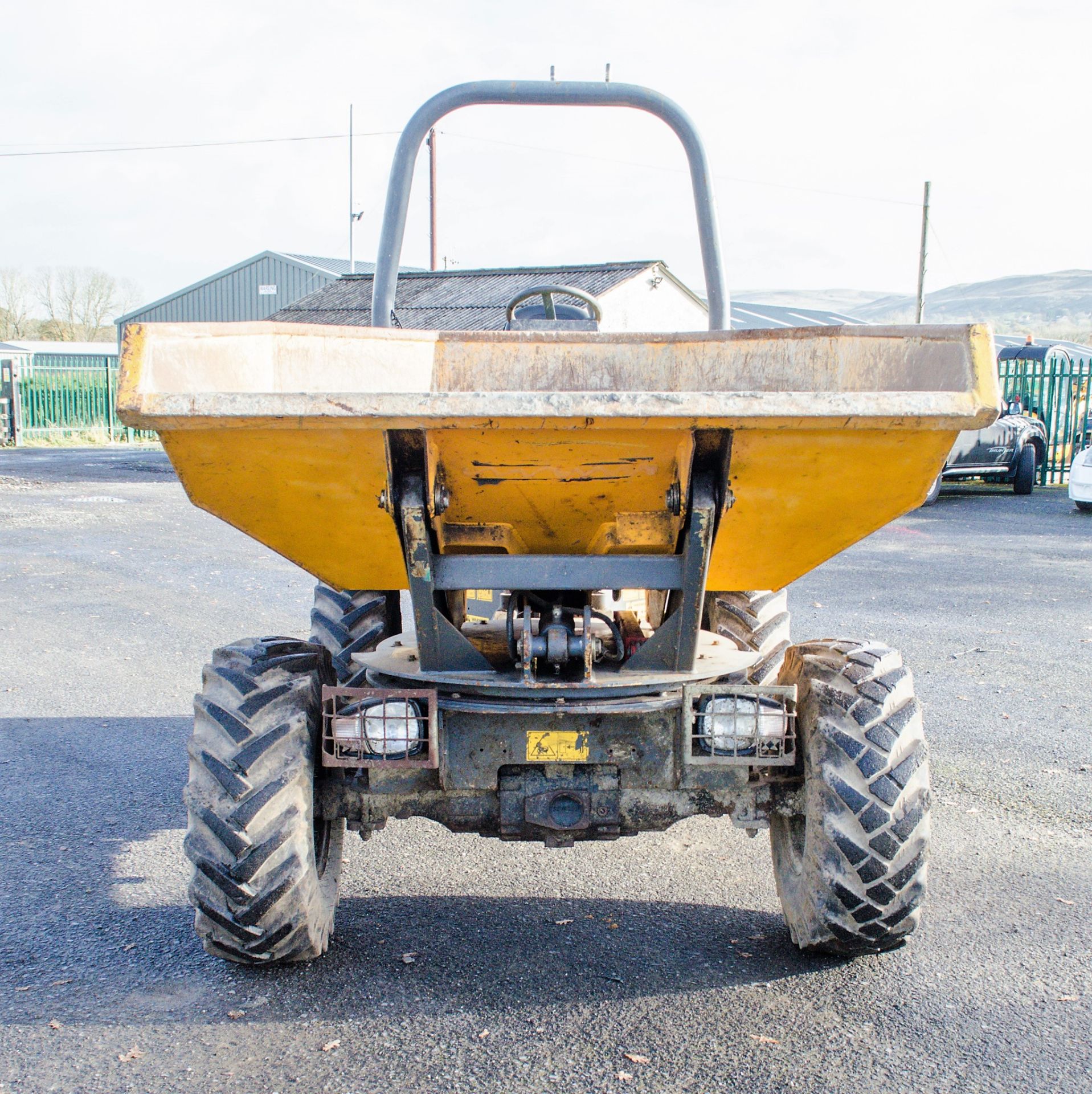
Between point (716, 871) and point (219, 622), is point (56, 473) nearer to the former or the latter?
point (219, 622)

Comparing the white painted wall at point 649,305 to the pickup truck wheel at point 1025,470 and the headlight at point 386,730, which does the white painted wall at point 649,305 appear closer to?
the pickup truck wheel at point 1025,470

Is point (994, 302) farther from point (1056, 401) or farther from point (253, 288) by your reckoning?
point (1056, 401)

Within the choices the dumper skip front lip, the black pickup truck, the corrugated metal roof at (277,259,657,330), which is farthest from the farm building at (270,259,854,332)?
the dumper skip front lip

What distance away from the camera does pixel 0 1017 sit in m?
3.09

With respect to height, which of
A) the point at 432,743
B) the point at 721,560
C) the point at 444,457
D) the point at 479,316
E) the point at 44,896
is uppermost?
the point at 479,316

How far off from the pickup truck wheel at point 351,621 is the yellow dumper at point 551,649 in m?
1.01

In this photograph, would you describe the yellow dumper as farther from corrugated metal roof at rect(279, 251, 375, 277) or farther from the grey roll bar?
corrugated metal roof at rect(279, 251, 375, 277)

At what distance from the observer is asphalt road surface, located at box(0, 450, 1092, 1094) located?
113 inches

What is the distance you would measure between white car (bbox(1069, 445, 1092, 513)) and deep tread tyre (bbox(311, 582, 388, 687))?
13054mm

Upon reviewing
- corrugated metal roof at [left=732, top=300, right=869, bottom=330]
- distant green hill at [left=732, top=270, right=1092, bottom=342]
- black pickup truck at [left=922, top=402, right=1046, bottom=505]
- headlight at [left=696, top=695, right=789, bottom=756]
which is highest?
distant green hill at [left=732, top=270, right=1092, bottom=342]

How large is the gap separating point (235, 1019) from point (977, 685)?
4.86 meters

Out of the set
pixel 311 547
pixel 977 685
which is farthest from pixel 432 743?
pixel 977 685

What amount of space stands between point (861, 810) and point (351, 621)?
96.3 inches

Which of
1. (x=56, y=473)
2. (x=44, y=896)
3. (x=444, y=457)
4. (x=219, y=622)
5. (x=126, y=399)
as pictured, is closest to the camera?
(x=126, y=399)
